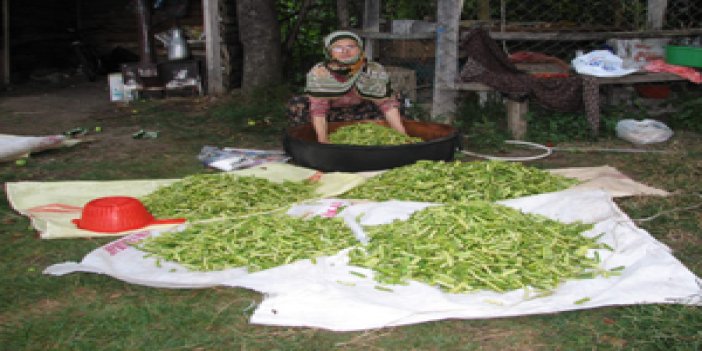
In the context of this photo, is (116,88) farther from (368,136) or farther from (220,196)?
(220,196)

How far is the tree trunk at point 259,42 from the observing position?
7836mm

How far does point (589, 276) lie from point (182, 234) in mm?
1890

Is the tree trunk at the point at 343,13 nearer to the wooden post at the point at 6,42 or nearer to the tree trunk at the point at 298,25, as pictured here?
the tree trunk at the point at 298,25

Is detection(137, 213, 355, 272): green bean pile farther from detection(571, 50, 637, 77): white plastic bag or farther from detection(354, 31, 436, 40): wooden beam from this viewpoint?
detection(354, 31, 436, 40): wooden beam

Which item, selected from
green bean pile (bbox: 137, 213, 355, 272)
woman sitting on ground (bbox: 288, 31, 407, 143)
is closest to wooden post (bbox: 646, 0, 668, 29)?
woman sitting on ground (bbox: 288, 31, 407, 143)

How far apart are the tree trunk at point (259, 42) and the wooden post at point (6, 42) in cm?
401

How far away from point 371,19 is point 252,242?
4.92 metres

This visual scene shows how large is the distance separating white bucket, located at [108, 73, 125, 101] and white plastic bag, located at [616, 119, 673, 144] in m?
5.77

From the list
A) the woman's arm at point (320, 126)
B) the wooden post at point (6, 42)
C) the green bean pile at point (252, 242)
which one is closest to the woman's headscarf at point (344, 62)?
the woman's arm at point (320, 126)

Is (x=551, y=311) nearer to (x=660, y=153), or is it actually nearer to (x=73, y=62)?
(x=660, y=153)

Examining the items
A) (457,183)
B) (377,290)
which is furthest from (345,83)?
(377,290)

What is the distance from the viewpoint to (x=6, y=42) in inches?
384

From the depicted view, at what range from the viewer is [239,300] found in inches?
109

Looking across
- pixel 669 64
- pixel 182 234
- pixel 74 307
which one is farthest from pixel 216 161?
pixel 669 64
